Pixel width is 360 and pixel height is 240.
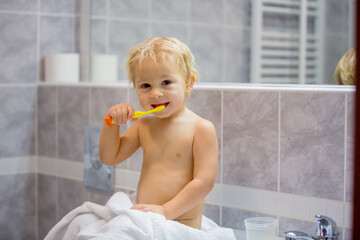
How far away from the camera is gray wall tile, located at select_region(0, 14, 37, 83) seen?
204 centimetres

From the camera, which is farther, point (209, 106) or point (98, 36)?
point (98, 36)

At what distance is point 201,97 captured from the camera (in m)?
1.54

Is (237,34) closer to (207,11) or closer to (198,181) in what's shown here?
(207,11)

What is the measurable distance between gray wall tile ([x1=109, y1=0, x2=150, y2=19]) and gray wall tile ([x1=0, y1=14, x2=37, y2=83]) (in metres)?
0.35

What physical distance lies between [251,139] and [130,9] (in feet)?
3.45

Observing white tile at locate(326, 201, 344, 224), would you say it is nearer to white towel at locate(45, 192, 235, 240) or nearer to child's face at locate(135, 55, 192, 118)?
white towel at locate(45, 192, 235, 240)

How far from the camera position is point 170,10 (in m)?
2.30

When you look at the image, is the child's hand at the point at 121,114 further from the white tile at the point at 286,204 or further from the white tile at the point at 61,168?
the white tile at the point at 61,168

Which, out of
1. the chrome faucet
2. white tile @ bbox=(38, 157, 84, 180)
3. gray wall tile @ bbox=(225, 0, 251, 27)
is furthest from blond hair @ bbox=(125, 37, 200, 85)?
Answer: gray wall tile @ bbox=(225, 0, 251, 27)

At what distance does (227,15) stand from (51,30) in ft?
2.86

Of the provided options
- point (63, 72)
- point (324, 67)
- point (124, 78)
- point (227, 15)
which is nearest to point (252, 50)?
point (227, 15)

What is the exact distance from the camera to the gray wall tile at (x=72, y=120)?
6.35 feet

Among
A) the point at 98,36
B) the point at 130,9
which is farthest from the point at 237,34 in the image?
the point at 98,36

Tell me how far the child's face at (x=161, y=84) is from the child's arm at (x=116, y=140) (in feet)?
0.21
